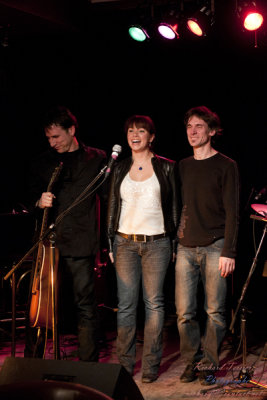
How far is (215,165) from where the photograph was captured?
12.0ft

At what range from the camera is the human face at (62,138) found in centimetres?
386

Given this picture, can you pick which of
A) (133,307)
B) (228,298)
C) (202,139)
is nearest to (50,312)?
A: (133,307)

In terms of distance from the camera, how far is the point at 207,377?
11.9ft

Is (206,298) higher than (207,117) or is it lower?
lower

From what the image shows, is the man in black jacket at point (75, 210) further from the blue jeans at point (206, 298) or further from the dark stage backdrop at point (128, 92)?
the dark stage backdrop at point (128, 92)

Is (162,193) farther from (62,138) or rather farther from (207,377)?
(207,377)

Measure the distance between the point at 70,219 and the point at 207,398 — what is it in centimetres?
163

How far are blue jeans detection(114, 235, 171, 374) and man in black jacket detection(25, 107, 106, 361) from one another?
223 millimetres

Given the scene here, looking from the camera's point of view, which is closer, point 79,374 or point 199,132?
point 79,374

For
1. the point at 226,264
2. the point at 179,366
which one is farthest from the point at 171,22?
the point at 179,366

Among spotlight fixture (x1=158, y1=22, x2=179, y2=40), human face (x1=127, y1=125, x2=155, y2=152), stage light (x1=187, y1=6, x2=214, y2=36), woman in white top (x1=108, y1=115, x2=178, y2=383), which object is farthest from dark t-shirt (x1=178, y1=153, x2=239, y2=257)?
spotlight fixture (x1=158, y1=22, x2=179, y2=40)

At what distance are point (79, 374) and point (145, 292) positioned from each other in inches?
58.3

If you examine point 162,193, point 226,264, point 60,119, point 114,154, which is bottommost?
point 226,264

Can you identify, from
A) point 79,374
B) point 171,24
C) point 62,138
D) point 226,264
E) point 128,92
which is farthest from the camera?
point 128,92
